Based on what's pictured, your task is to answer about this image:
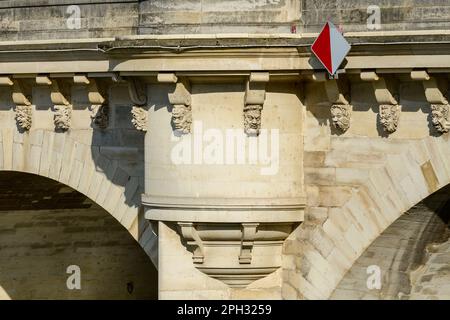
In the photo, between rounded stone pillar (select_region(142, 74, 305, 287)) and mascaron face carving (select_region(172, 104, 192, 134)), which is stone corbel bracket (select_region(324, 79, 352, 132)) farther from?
mascaron face carving (select_region(172, 104, 192, 134))

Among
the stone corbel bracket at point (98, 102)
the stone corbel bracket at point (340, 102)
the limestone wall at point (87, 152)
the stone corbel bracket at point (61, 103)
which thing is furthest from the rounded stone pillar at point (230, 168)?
the stone corbel bracket at point (61, 103)

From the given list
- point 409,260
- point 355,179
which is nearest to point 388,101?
point 355,179

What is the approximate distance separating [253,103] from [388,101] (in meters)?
1.34

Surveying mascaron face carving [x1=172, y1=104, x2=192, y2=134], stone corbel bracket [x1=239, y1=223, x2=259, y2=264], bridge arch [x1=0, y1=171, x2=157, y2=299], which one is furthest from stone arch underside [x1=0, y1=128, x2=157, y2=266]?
bridge arch [x1=0, y1=171, x2=157, y2=299]

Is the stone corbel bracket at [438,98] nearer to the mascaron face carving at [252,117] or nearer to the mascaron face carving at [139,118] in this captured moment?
the mascaron face carving at [252,117]

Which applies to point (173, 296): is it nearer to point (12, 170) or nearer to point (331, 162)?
point (331, 162)

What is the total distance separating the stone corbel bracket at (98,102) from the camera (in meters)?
18.8

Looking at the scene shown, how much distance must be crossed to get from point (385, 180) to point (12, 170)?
17.7 feet

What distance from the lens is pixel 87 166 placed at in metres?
19.2

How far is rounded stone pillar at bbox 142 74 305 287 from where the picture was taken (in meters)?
17.0

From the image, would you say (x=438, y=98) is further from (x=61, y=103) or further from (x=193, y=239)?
(x=61, y=103)

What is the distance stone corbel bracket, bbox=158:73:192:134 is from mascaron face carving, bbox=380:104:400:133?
1944 millimetres

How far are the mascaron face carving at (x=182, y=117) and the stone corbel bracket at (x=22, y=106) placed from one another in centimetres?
308
